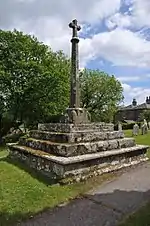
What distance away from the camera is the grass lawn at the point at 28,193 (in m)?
4.88

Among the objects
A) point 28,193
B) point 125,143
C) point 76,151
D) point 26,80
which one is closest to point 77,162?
point 76,151

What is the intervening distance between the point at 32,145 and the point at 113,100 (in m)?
37.1

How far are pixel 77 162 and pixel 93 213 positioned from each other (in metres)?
2.03

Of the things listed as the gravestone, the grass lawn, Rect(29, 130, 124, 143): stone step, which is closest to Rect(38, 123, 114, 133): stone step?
the gravestone

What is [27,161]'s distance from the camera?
320 inches

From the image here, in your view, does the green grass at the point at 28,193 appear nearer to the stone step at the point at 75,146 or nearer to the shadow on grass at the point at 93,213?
the shadow on grass at the point at 93,213

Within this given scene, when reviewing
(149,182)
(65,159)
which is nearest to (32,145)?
(65,159)

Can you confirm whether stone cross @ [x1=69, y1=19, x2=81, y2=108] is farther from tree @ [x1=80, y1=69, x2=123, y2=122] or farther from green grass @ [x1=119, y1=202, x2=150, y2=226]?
tree @ [x1=80, y1=69, x2=123, y2=122]

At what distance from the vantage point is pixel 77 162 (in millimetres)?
6789

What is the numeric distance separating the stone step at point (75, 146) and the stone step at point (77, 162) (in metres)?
0.20

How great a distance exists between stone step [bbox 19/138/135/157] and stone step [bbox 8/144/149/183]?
0.20 metres

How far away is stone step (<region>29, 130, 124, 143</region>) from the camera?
7.73m

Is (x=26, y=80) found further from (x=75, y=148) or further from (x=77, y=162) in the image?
(x=77, y=162)

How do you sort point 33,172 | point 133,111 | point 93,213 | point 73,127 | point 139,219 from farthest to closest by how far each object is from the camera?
1. point 133,111
2. point 73,127
3. point 33,172
4. point 93,213
5. point 139,219
